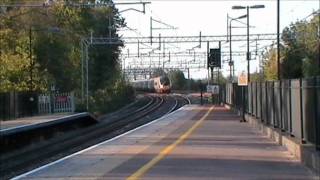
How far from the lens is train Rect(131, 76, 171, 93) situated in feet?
414

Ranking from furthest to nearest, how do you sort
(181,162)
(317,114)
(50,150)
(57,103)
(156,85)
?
(156,85) < (57,103) < (50,150) < (181,162) < (317,114)

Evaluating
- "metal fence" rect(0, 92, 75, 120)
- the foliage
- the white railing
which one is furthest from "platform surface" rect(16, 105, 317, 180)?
the foliage

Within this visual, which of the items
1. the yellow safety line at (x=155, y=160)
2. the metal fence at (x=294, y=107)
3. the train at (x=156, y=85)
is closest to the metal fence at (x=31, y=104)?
the metal fence at (x=294, y=107)

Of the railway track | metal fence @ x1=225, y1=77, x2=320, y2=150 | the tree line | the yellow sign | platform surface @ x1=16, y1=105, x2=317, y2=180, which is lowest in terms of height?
the railway track

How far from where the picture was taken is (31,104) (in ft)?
181

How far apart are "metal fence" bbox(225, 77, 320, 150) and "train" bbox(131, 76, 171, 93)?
96849mm

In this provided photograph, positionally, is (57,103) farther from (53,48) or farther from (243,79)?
(243,79)

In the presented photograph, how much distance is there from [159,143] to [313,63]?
220 ft

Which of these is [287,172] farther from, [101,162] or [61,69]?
[61,69]

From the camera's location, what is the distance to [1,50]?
68250 mm

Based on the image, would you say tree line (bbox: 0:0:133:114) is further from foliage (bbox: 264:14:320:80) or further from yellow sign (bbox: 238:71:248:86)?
yellow sign (bbox: 238:71:248:86)

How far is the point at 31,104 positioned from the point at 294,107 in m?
38.8

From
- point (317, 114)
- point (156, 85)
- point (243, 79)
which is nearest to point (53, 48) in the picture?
point (243, 79)

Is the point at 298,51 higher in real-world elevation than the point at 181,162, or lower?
higher
